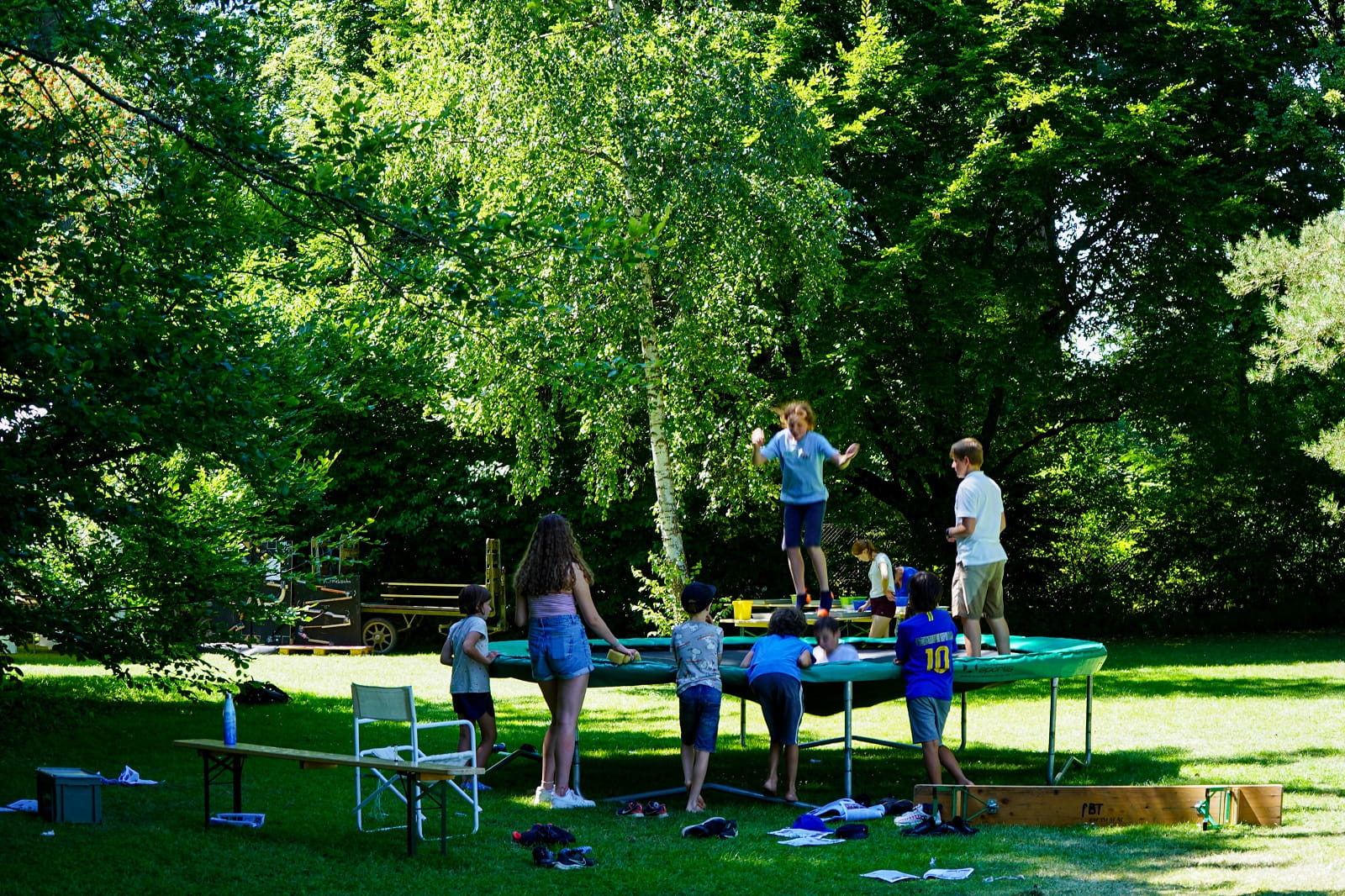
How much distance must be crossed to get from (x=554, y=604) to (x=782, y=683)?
1577 millimetres

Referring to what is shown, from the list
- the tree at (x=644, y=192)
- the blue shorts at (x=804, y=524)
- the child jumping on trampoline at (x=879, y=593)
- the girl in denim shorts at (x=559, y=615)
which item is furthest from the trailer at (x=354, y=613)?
the girl in denim shorts at (x=559, y=615)

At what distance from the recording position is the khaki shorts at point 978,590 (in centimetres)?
916

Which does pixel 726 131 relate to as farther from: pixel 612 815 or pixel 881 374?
pixel 612 815

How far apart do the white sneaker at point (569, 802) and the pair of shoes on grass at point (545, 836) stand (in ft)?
3.91

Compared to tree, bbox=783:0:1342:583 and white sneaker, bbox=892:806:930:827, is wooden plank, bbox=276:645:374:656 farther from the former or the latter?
white sneaker, bbox=892:806:930:827

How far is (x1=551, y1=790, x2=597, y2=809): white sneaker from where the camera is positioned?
8727 millimetres

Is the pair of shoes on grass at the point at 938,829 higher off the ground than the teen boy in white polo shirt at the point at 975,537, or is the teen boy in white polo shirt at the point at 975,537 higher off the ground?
the teen boy in white polo shirt at the point at 975,537

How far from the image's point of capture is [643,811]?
27.7 feet

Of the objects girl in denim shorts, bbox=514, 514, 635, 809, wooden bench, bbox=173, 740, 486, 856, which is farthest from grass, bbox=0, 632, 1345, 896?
girl in denim shorts, bbox=514, 514, 635, 809

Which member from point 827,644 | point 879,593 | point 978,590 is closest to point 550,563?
point 827,644

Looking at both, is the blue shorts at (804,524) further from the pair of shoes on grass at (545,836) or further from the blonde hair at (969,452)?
the pair of shoes on grass at (545,836)

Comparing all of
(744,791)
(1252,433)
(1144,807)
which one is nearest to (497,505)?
(1252,433)

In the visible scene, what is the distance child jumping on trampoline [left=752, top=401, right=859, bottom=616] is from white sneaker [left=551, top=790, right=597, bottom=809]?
2090 mm

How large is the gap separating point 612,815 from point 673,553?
7227 millimetres
